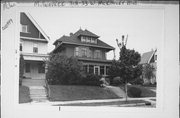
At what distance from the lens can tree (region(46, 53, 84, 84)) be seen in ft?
7.34

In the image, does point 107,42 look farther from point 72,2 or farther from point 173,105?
point 173,105

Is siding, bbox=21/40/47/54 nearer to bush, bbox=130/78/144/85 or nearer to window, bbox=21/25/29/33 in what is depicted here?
window, bbox=21/25/29/33

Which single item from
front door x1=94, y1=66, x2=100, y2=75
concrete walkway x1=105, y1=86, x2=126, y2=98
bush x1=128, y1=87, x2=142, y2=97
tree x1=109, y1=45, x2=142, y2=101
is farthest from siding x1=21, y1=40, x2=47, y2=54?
bush x1=128, y1=87, x2=142, y2=97

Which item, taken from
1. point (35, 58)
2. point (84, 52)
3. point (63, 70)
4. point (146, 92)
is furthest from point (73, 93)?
point (146, 92)

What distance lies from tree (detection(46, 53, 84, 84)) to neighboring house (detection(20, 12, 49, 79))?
10cm

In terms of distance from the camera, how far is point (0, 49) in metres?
2.23

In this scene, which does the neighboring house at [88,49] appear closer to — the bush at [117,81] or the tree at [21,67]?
the bush at [117,81]

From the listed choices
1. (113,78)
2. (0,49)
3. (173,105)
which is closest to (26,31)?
(0,49)

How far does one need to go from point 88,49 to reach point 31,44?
72 centimetres

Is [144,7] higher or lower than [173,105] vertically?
higher

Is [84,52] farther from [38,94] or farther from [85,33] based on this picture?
[38,94]

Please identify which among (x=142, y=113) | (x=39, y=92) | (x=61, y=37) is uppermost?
(x=61, y=37)

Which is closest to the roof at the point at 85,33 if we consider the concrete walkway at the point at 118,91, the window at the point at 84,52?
the window at the point at 84,52

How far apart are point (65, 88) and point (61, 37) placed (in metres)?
0.65
